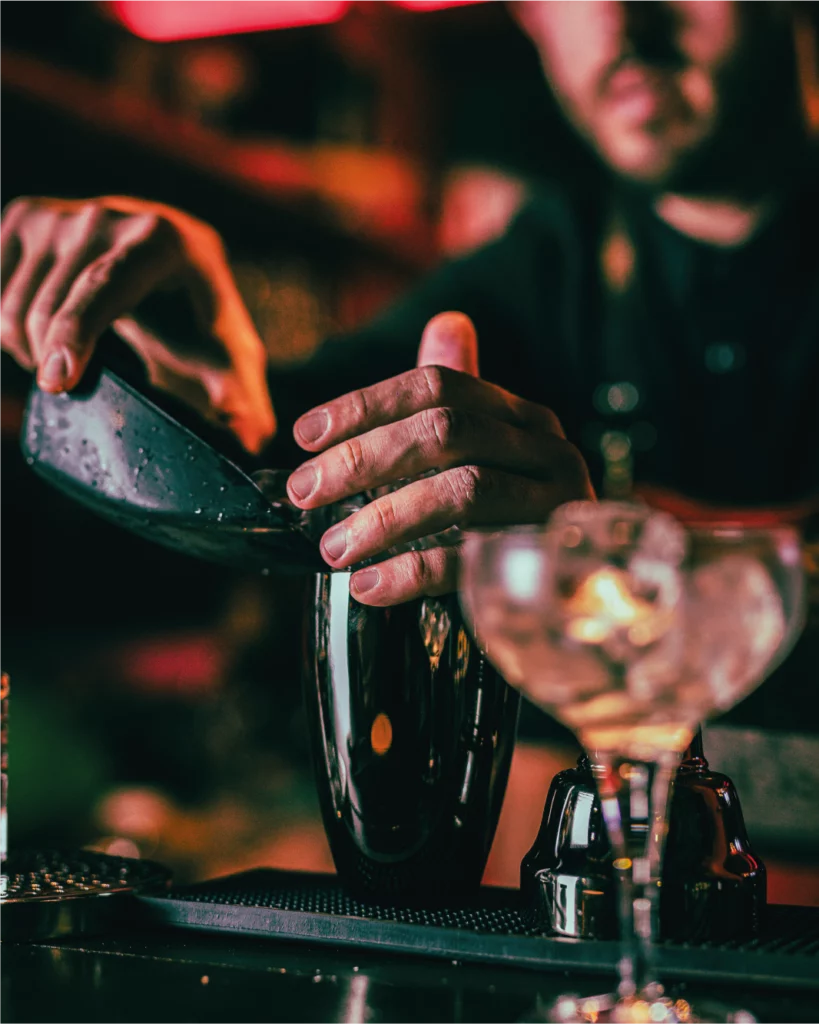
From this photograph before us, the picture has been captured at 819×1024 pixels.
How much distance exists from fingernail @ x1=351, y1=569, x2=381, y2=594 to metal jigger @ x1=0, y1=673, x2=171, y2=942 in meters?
0.24

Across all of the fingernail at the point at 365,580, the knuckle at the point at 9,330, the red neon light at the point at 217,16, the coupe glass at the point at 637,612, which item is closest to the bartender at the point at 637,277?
the knuckle at the point at 9,330

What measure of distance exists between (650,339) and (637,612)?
1.57 metres

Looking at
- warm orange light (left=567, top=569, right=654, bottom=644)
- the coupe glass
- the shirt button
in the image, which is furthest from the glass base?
the shirt button

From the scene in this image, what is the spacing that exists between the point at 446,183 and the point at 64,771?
2.04m

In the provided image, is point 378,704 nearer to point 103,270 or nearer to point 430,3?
point 103,270

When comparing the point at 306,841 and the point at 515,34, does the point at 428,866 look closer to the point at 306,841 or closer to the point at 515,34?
the point at 306,841

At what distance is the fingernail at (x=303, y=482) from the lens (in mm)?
713

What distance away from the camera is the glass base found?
0.47 m

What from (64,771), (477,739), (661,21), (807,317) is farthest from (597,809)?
(64,771)

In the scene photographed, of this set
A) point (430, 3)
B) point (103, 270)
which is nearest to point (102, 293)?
point (103, 270)

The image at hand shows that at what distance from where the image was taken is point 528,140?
337cm

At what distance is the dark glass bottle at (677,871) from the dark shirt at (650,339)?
1.07m

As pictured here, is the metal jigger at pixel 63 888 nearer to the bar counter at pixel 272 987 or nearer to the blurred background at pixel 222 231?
the bar counter at pixel 272 987

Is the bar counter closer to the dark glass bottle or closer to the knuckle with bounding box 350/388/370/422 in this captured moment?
the dark glass bottle
